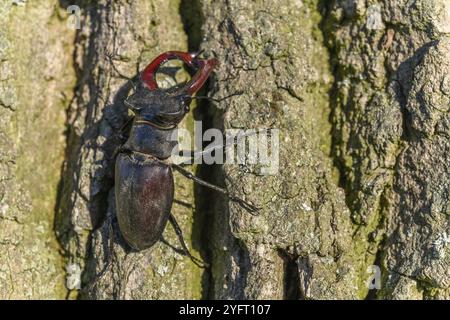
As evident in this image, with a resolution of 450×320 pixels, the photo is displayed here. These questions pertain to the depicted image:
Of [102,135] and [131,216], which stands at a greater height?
[102,135]

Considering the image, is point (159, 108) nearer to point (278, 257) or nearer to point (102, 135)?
point (102, 135)

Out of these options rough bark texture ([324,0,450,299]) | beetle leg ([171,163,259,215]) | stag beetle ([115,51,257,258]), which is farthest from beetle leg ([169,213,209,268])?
rough bark texture ([324,0,450,299])

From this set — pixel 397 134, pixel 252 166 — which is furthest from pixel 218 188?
pixel 397 134

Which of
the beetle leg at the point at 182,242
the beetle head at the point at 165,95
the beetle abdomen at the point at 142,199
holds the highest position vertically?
the beetle head at the point at 165,95

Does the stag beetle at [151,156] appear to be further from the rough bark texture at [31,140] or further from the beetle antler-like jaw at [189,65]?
the rough bark texture at [31,140]

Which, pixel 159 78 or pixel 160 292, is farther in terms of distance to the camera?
pixel 159 78

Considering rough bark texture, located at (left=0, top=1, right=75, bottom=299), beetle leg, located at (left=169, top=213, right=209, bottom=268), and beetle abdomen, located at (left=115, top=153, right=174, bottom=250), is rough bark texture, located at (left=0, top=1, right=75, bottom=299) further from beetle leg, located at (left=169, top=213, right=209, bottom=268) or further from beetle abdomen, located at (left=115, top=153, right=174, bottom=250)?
beetle leg, located at (left=169, top=213, right=209, bottom=268)

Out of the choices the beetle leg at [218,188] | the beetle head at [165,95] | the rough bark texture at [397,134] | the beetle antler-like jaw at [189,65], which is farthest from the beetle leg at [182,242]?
the rough bark texture at [397,134]
